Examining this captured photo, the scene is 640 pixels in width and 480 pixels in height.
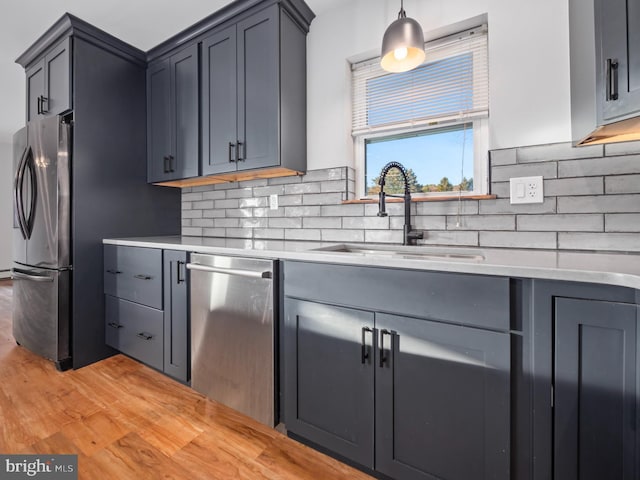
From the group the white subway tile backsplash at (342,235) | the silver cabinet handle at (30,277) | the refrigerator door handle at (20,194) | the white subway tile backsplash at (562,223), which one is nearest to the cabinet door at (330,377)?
the white subway tile backsplash at (342,235)

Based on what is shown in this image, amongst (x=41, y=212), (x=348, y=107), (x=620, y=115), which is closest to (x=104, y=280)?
(x=41, y=212)

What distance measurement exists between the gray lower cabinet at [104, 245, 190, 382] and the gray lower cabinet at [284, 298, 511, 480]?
2.62 feet

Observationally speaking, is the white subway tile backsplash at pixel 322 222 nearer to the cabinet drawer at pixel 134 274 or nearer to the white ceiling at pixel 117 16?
the cabinet drawer at pixel 134 274

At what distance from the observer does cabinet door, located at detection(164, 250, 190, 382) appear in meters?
1.79

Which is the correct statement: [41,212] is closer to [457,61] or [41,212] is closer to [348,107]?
[348,107]

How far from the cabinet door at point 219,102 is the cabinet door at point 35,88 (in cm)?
136

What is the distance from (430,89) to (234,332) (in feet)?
5.64

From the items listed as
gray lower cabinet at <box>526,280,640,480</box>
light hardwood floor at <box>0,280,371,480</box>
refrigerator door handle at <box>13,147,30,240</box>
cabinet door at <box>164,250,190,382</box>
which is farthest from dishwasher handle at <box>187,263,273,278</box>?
refrigerator door handle at <box>13,147,30,240</box>

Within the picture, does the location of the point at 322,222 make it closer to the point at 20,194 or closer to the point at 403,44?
the point at 403,44

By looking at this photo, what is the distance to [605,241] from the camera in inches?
50.5

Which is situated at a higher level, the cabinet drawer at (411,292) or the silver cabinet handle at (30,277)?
the cabinet drawer at (411,292)

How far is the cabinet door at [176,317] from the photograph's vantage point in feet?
5.86

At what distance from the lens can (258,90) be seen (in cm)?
188

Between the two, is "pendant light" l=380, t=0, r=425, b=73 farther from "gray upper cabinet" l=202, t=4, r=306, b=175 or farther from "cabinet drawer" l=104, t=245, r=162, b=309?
"cabinet drawer" l=104, t=245, r=162, b=309
